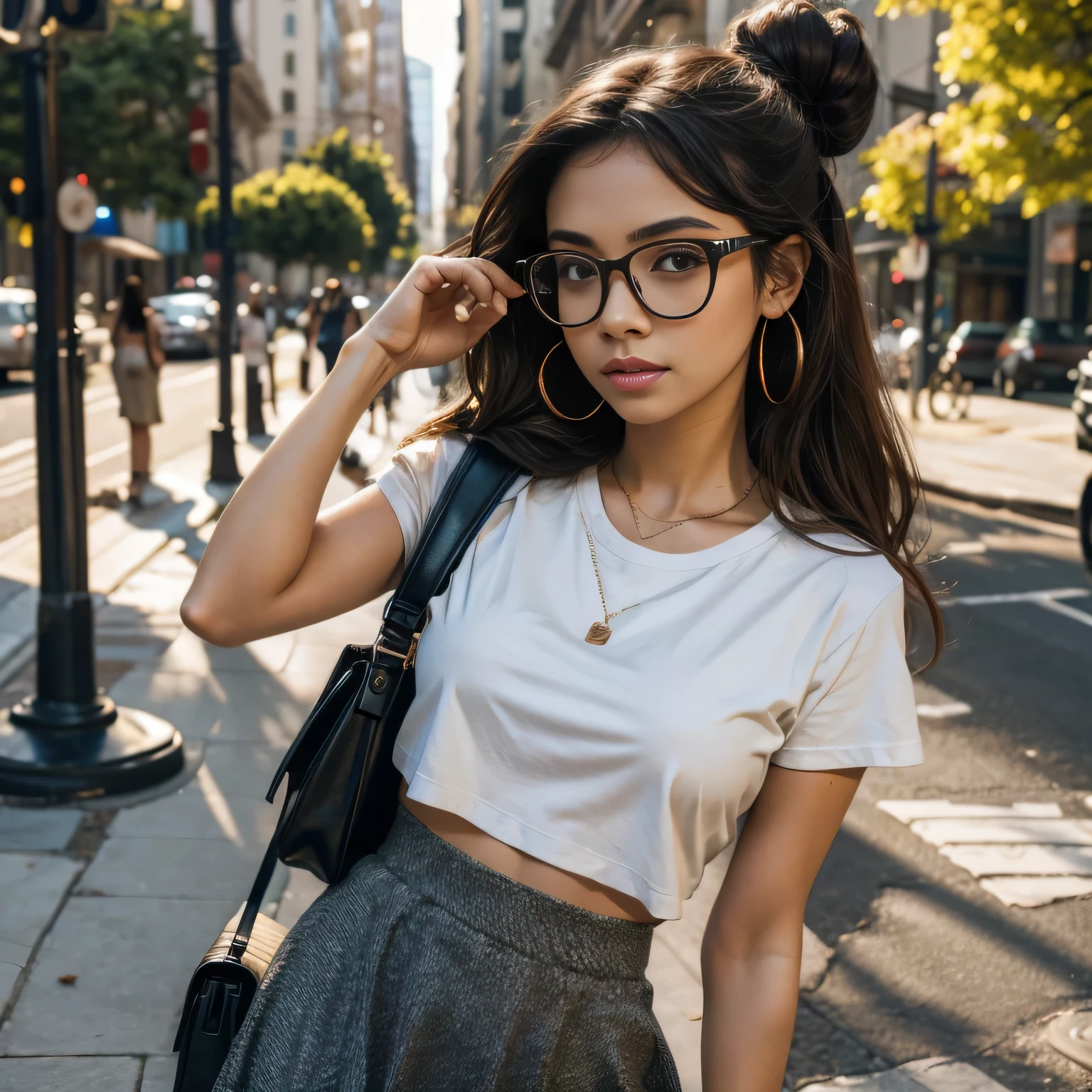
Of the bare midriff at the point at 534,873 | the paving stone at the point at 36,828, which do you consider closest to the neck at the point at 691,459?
the bare midriff at the point at 534,873

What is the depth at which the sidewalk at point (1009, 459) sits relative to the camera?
498 inches

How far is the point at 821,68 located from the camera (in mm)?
1871

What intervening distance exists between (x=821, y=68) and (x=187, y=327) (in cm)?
3361

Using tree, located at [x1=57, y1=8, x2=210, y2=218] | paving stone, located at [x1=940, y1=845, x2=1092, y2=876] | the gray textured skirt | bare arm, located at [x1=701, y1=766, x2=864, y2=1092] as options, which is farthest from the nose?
tree, located at [x1=57, y1=8, x2=210, y2=218]

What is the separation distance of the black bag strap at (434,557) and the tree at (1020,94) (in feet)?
40.2

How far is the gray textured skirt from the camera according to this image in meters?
1.59

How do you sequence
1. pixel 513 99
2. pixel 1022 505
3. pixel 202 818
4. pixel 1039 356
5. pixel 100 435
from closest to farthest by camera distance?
pixel 202 818
pixel 1022 505
pixel 100 435
pixel 1039 356
pixel 513 99

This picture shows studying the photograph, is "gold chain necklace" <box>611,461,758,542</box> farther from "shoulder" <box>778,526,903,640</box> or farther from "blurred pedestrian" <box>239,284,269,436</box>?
"blurred pedestrian" <box>239,284,269,436</box>

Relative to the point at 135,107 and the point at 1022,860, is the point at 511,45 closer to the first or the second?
the point at 135,107

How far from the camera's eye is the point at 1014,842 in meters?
4.65

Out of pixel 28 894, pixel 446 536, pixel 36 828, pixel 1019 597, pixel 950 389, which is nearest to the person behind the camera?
pixel 446 536

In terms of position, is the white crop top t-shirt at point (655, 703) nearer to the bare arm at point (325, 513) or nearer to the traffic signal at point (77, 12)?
the bare arm at point (325, 513)

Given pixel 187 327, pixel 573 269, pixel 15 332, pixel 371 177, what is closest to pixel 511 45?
pixel 371 177

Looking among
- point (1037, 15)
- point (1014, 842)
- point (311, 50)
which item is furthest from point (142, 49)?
point (311, 50)
